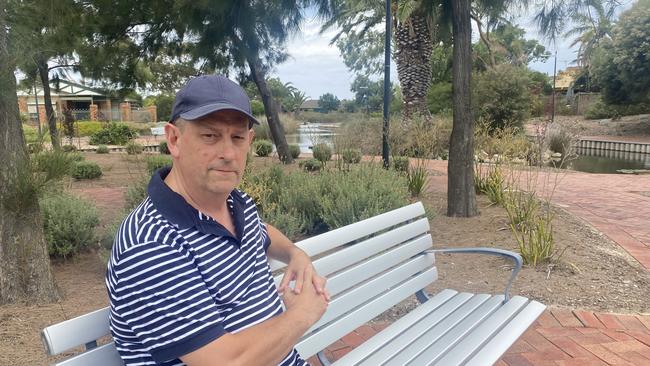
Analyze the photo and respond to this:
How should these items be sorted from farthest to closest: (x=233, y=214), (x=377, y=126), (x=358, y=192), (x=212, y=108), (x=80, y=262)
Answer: (x=377, y=126) < (x=358, y=192) < (x=80, y=262) < (x=233, y=214) < (x=212, y=108)

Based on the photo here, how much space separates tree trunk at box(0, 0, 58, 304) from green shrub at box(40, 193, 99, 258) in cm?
105

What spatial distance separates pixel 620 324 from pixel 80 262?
3.85 meters

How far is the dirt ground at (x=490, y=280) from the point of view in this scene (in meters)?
2.70

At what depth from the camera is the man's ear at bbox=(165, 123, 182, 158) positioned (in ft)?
4.05

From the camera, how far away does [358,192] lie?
444 cm

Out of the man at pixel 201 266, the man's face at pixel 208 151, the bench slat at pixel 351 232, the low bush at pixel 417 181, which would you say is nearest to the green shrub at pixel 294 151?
the low bush at pixel 417 181

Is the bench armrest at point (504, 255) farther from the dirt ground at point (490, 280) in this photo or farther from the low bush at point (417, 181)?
the low bush at point (417, 181)

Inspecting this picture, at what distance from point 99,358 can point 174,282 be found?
1.14 ft

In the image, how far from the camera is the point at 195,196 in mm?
1256

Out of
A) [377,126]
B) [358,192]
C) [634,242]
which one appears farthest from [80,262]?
[377,126]

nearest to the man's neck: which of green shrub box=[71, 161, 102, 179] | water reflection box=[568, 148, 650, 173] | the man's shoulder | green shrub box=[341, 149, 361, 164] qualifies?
the man's shoulder

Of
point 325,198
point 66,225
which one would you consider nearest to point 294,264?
point 325,198

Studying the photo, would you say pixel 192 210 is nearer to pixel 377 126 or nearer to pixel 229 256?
pixel 229 256

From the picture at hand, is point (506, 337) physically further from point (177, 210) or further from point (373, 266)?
point (177, 210)
